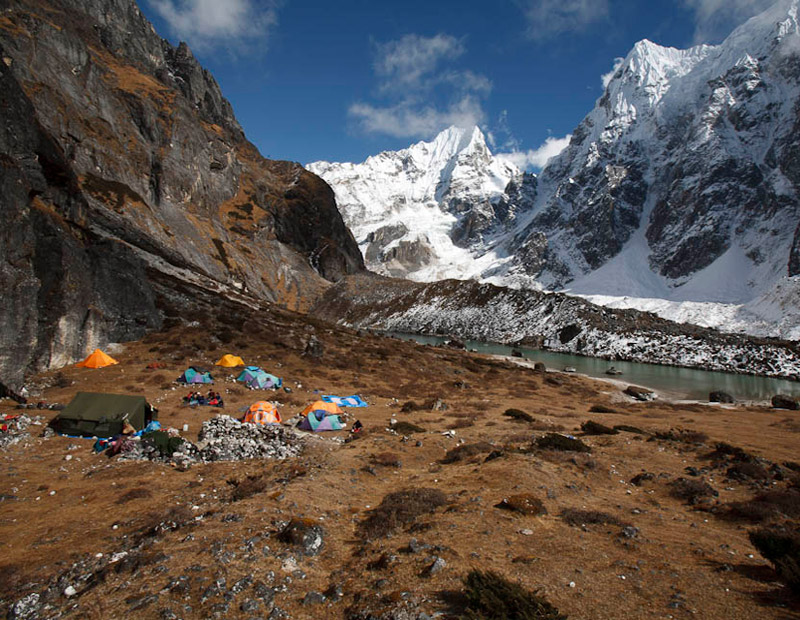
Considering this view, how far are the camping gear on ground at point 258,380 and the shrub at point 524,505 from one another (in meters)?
24.5

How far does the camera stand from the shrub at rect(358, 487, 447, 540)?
35.3 feet

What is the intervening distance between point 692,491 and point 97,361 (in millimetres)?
36260

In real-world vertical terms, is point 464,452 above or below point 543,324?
below

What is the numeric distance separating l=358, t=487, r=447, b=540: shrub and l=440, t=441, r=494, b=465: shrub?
3963 millimetres

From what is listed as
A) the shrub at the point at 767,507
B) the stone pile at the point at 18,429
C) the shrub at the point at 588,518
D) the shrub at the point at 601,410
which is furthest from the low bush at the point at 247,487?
the shrub at the point at 601,410

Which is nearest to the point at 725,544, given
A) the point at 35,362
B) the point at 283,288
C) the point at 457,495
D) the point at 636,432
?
the point at 457,495

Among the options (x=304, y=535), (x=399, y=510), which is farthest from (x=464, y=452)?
(x=304, y=535)

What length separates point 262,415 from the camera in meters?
23.2

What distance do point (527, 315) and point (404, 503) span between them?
97.7 m

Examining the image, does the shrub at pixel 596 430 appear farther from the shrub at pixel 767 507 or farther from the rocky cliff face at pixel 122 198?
the rocky cliff face at pixel 122 198

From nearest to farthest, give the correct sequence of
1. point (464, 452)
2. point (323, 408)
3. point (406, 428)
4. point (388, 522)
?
point (388, 522) → point (464, 452) → point (406, 428) → point (323, 408)

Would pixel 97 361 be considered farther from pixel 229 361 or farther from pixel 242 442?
pixel 242 442

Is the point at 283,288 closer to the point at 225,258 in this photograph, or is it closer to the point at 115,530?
the point at 225,258

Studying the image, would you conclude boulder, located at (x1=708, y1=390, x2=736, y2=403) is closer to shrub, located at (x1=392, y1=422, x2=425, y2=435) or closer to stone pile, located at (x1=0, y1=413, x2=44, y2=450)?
shrub, located at (x1=392, y1=422, x2=425, y2=435)
